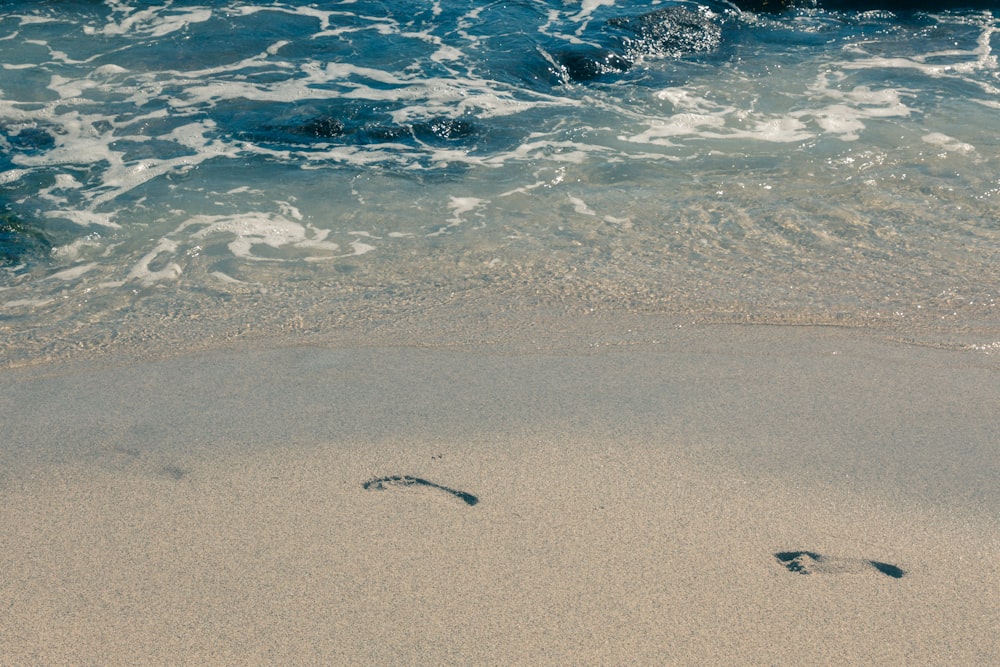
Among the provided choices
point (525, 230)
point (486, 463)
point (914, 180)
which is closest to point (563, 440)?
point (486, 463)

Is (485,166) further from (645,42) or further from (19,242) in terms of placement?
(645,42)

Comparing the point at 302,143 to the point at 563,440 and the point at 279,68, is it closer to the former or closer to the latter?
the point at 279,68

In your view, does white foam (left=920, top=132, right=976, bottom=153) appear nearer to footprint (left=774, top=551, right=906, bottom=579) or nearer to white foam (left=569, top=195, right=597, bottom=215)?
white foam (left=569, top=195, right=597, bottom=215)

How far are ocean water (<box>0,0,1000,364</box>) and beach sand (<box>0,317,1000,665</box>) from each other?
20.1 inches

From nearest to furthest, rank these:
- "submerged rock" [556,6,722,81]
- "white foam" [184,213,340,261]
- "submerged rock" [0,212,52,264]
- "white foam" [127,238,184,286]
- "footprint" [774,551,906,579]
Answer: "footprint" [774,551,906,579]
"white foam" [127,238,184,286]
"submerged rock" [0,212,52,264]
"white foam" [184,213,340,261]
"submerged rock" [556,6,722,81]

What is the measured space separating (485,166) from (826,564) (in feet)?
13.7

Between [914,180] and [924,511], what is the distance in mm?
3429

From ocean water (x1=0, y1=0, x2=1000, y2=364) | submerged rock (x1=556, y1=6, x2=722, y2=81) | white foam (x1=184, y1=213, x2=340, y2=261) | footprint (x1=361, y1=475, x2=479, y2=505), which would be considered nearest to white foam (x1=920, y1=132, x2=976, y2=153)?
ocean water (x1=0, y1=0, x2=1000, y2=364)

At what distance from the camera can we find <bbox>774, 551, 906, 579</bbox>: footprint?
8.96 feet

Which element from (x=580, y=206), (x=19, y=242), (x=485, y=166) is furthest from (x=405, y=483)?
(x=485, y=166)

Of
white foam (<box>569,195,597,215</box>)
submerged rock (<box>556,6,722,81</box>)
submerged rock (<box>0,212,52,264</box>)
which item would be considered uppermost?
submerged rock (<box>556,6,722,81</box>)

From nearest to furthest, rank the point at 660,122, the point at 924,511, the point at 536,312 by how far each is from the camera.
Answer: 1. the point at 924,511
2. the point at 536,312
3. the point at 660,122

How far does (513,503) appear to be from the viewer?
9.95 ft

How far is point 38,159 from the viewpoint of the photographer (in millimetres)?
6391
